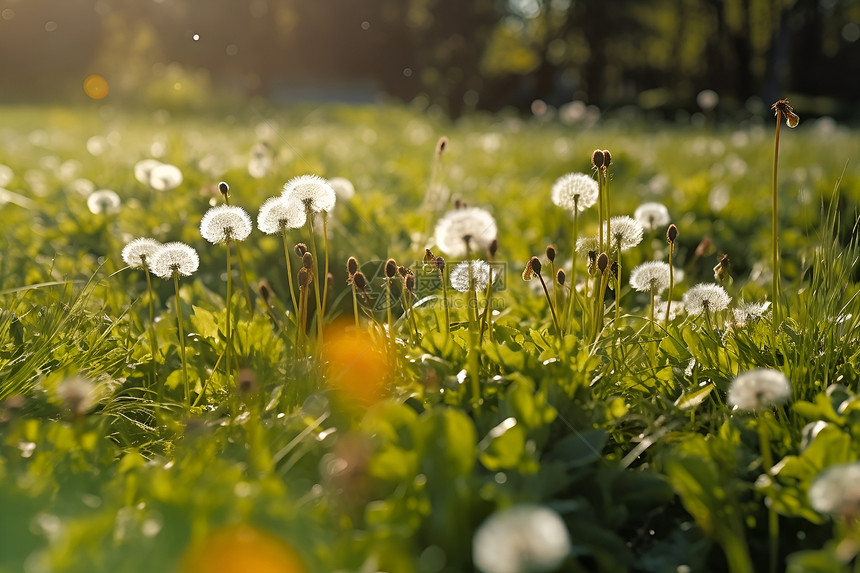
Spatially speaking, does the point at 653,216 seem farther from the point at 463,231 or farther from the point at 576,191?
the point at 463,231

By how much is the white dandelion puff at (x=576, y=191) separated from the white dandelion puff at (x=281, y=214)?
2.05 feet

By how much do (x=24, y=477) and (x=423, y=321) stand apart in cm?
98

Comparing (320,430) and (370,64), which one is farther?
(370,64)

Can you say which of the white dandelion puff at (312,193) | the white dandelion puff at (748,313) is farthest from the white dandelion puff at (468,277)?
the white dandelion puff at (748,313)

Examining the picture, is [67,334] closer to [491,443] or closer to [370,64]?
[491,443]

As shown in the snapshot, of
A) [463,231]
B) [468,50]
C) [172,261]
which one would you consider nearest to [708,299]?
[463,231]

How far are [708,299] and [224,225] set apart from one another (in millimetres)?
1100

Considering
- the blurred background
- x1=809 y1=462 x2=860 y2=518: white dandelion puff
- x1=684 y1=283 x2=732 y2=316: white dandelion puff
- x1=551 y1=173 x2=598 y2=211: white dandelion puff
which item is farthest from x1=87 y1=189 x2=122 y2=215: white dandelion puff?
the blurred background

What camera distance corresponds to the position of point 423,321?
1.86 meters

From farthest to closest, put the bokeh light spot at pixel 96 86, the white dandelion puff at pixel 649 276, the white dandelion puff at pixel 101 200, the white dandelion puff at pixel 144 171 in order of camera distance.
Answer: the bokeh light spot at pixel 96 86 → the white dandelion puff at pixel 144 171 → the white dandelion puff at pixel 101 200 → the white dandelion puff at pixel 649 276

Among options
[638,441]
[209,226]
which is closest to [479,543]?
[638,441]

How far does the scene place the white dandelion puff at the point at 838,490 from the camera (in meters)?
0.90

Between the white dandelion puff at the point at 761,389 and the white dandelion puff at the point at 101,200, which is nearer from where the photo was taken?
the white dandelion puff at the point at 761,389

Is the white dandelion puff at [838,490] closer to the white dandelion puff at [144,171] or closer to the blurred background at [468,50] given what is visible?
the white dandelion puff at [144,171]
